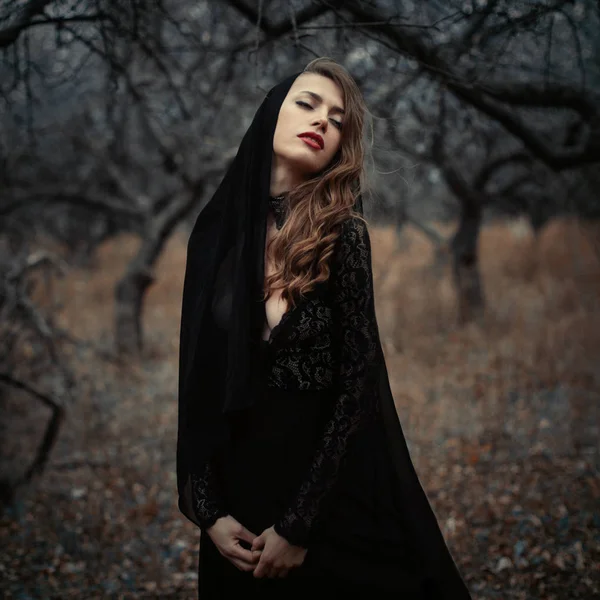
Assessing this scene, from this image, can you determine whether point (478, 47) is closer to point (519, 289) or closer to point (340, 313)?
point (340, 313)

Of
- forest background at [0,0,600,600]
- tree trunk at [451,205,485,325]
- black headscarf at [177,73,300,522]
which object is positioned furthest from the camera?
tree trunk at [451,205,485,325]

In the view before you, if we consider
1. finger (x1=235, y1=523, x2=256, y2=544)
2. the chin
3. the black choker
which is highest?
the chin

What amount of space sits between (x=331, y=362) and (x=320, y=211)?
1.47 feet

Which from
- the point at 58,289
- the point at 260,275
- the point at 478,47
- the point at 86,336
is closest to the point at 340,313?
the point at 260,275

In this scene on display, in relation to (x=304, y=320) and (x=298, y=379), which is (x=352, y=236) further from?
(x=298, y=379)

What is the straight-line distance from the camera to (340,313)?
5.81ft

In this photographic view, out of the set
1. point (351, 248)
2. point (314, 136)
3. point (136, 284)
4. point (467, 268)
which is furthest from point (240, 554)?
point (467, 268)

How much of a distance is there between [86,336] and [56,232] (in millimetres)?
7732

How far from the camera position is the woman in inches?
69.4

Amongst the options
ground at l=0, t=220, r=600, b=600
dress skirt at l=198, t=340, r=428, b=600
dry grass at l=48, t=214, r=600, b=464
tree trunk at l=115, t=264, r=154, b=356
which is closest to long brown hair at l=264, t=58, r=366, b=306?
dress skirt at l=198, t=340, r=428, b=600

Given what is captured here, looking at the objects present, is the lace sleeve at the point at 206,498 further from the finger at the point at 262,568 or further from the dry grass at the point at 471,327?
the dry grass at the point at 471,327

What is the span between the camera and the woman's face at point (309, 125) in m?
1.84

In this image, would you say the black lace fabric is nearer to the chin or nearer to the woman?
the woman

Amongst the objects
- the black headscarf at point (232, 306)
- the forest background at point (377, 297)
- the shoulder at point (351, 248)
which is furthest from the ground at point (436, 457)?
the shoulder at point (351, 248)
